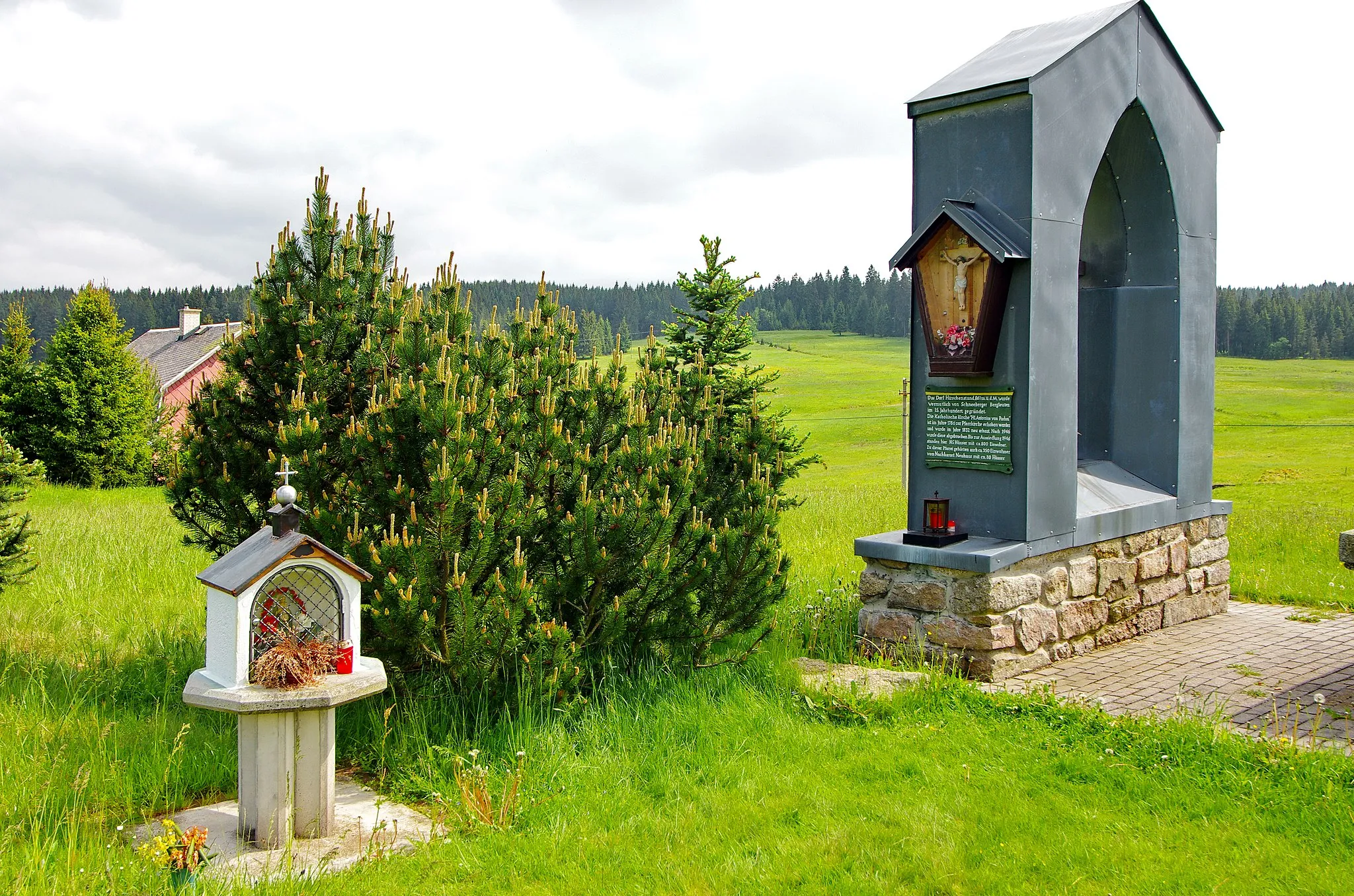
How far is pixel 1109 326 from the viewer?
8.62 m

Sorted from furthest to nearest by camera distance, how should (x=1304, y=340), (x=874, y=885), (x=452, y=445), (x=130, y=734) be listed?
(x=1304, y=340), (x=130, y=734), (x=452, y=445), (x=874, y=885)

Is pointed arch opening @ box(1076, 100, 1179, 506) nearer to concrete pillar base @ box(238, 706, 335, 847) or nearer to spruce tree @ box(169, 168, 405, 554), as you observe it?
spruce tree @ box(169, 168, 405, 554)

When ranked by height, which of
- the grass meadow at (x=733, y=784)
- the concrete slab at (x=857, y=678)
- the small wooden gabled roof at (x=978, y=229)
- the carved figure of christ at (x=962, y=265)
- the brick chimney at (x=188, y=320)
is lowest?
the grass meadow at (x=733, y=784)

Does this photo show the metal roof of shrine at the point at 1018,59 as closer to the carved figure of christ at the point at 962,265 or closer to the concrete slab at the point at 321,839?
the carved figure of christ at the point at 962,265

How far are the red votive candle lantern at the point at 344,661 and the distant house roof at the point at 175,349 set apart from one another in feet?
106

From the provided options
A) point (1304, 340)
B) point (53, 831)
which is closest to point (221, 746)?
point (53, 831)

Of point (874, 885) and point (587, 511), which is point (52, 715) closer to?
point (587, 511)

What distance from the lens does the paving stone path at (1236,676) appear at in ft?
18.7

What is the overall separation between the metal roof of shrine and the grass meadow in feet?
12.9

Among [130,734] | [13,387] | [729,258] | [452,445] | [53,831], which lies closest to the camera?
[53,831]

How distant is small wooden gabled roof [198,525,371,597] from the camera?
4148 mm

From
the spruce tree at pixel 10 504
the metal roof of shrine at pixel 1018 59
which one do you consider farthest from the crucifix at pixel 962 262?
A: the spruce tree at pixel 10 504

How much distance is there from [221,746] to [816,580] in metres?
5.51

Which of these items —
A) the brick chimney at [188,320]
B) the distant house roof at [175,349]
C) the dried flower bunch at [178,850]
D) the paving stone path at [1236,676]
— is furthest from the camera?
the brick chimney at [188,320]
